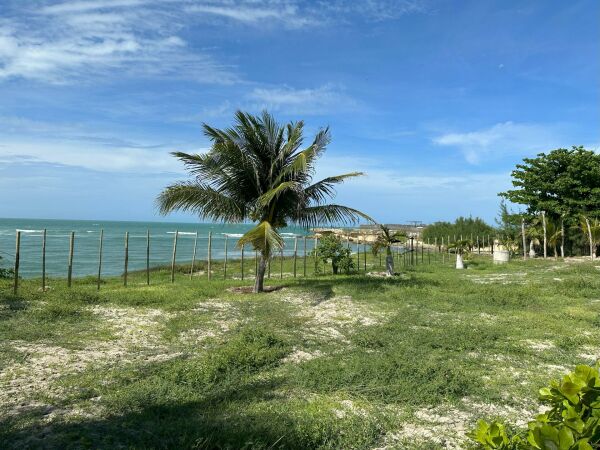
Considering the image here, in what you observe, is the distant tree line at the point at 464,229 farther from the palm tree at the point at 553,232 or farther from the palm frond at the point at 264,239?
the palm frond at the point at 264,239

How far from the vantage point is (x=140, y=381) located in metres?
5.15

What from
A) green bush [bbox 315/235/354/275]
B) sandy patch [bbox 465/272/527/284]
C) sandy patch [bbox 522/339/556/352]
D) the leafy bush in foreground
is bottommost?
sandy patch [bbox 522/339/556/352]

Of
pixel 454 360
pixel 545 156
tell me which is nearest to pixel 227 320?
pixel 454 360

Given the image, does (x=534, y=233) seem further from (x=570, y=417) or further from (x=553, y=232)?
(x=570, y=417)

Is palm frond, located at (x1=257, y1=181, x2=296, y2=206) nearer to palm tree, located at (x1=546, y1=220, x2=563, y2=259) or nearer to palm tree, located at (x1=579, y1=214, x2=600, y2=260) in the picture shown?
palm tree, located at (x1=579, y1=214, x2=600, y2=260)

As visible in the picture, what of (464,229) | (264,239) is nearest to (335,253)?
(264,239)

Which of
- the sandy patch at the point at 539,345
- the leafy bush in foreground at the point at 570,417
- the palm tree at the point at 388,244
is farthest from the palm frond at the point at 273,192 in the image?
the leafy bush in foreground at the point at 570,417

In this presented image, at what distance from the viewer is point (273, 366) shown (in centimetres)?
588

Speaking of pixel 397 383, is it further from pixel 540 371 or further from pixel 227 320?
pixel 227 320

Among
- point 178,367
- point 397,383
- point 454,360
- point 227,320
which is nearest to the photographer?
point 397,383

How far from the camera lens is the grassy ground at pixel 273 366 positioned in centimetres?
391

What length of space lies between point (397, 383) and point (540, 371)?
2.01 meters

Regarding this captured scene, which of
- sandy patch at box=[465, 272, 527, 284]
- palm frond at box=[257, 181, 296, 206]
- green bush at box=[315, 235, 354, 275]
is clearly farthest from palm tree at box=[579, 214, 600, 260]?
palm frond at box=[257, 181, 296, 206]

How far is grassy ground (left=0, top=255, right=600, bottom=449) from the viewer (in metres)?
3.91
